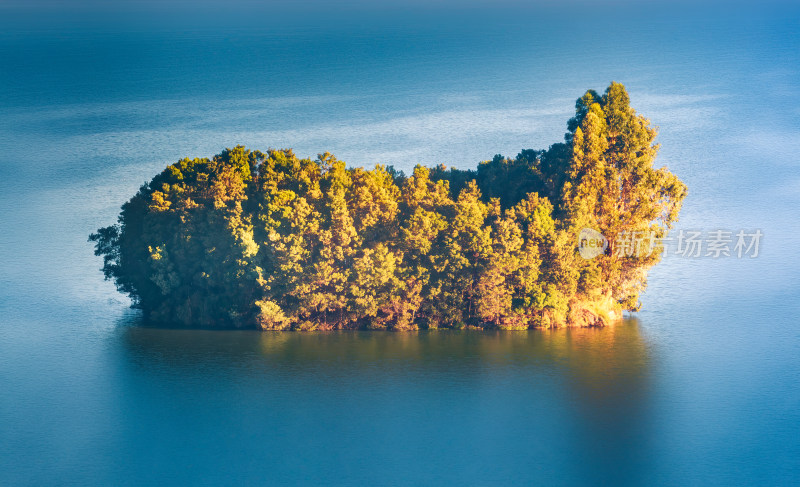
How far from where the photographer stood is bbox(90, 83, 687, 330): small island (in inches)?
2400

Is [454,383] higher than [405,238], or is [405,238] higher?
[405,238]

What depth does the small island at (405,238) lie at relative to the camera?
61.0m

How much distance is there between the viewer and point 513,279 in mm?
61719

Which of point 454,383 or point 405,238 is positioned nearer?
point 454,383

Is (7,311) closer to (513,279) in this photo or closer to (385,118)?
(513,279)

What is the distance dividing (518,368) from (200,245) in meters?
21.3

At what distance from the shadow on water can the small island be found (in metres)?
1.73

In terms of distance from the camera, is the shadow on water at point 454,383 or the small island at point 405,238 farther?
the small island at point 405,238

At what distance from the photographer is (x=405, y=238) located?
200ft

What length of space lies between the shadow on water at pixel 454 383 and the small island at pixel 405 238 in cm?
173

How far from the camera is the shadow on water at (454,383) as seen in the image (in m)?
50.8

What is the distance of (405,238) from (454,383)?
31.6ft

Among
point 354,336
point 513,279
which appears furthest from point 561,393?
point 354,336

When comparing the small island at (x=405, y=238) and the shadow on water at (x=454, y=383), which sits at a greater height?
the small island at (x=405, y=238)
